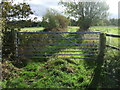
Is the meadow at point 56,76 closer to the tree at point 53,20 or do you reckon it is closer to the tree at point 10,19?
the tree at point 10,19

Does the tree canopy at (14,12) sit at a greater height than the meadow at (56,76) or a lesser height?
greater

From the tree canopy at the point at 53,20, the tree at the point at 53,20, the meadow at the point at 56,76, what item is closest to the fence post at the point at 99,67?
the meadow at the point at 56,76

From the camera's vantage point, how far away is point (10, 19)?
830 cm

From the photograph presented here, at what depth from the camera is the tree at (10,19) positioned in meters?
7.11

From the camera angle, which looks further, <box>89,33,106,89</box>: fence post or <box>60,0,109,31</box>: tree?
<box>60,0,109,31</box>: tree

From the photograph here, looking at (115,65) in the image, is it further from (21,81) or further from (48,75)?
(21,81)

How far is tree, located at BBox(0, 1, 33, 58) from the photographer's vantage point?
23.3 feet

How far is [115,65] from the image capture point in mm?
4523

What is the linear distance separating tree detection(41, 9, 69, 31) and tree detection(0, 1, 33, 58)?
1030 cm

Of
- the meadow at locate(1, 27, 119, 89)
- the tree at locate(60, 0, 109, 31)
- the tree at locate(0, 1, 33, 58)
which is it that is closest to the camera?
the meadow at locate(1, 27, 119, 89)

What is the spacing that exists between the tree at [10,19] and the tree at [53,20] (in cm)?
1030

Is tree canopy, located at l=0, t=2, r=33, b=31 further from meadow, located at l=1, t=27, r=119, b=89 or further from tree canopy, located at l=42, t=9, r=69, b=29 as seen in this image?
tree canopy, located at l=42, t=9, r=69, b=29

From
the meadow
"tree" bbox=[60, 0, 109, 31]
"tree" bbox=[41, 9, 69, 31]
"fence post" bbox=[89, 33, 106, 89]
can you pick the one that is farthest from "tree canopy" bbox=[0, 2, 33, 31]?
"tree" bbox=[60, 0, 109, 31]

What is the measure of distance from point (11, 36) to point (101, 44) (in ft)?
14.7
